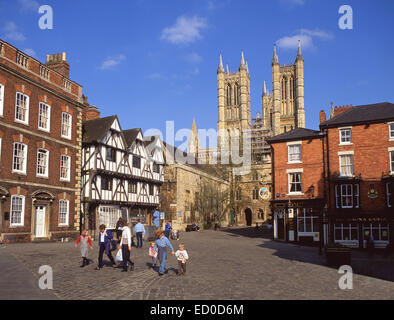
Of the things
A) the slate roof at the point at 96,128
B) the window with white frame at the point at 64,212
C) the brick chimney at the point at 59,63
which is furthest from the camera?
the brick chimney at the point at 59,63

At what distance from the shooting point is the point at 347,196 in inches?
1110

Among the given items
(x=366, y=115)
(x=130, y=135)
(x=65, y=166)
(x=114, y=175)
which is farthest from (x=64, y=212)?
(x=366, y=115)

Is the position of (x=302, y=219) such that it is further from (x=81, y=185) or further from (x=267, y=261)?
(x=81, y=185)

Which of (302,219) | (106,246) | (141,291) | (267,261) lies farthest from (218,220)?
(141,291)

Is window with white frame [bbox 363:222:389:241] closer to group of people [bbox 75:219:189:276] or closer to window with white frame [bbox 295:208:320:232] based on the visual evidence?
window with white frame [bbox 295:208:320:232]

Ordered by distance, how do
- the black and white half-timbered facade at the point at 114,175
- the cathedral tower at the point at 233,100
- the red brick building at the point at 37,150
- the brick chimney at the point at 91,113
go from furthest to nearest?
1. the cathedral tower at the point at 233,100
2. the brick chimney at the point at 91,113
3. the black and white half-timbered facade at the point at 114,175
4. the red brick building at the point at 37,150

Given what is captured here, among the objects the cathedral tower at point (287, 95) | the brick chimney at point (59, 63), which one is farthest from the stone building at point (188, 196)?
the cathedral tower at point (287, 95)

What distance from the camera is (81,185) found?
3064 cm

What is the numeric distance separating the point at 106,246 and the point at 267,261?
24.4 feet

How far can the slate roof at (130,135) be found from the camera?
120ft

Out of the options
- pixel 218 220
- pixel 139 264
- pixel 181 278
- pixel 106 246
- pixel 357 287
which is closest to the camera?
pixel 357 287

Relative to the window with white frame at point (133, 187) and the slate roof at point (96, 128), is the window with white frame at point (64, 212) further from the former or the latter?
the window with white frame at point (133, 187)

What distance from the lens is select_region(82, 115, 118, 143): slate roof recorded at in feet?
102

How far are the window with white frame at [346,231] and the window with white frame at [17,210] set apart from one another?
2170 cm
